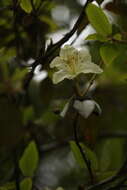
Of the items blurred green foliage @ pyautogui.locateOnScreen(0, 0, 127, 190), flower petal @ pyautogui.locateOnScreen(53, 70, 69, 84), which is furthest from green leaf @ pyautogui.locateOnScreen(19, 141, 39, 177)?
flower petal @ pyautogui.locateOnScreen(53, 70, 69, 84)

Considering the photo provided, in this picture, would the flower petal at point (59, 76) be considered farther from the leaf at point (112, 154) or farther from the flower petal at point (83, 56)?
the leaf at point (112, 154)

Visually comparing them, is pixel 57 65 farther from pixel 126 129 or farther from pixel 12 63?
pixel 126 129

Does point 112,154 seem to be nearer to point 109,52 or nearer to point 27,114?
point 27,114

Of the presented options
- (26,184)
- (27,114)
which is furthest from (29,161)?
(27,114)

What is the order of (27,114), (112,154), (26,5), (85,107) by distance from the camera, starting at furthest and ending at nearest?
(112,154)
(27,114)
(26,5)
(85,107)

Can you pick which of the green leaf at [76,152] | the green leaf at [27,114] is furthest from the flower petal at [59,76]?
the green leaf at [27,114]

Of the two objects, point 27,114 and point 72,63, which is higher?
point 72,63
